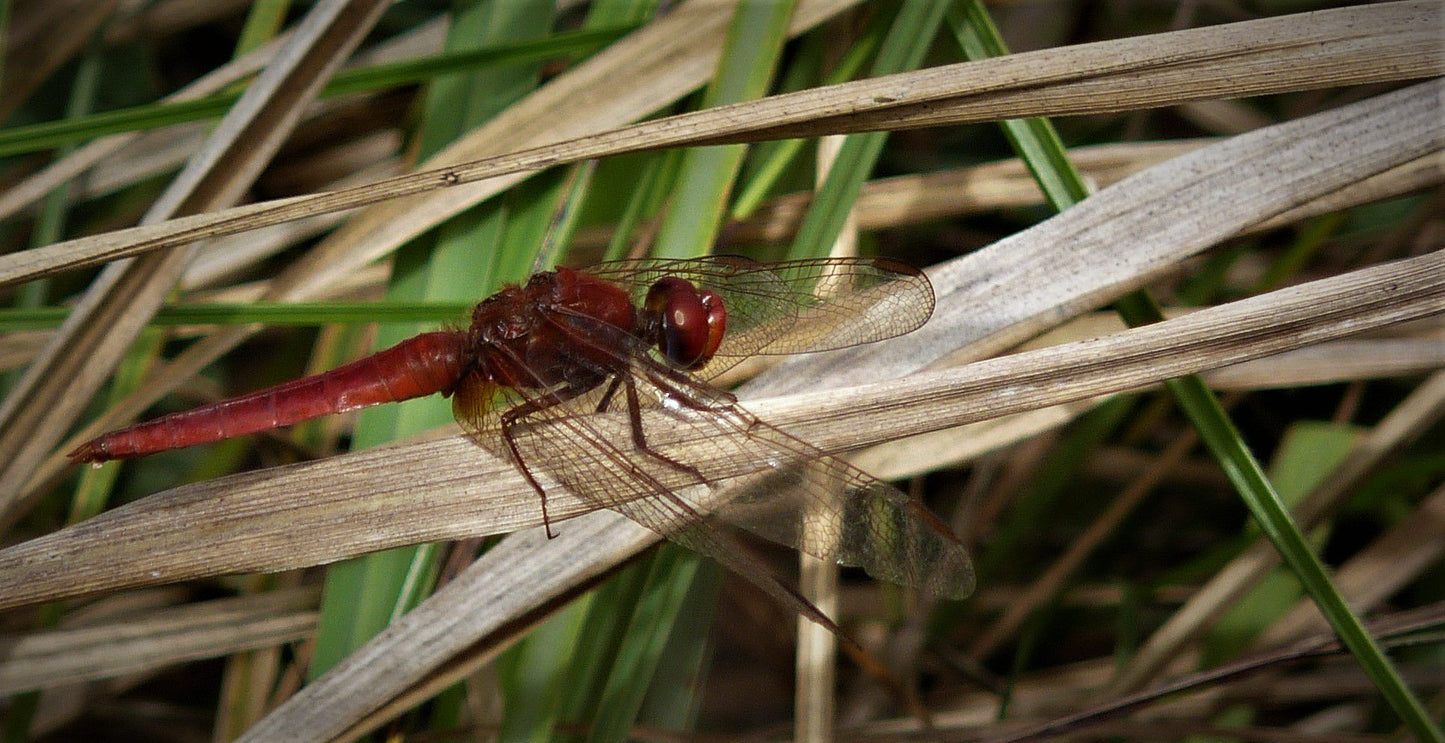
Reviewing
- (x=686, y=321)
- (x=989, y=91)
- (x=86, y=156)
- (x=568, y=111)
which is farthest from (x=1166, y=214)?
(x=86, y=156)

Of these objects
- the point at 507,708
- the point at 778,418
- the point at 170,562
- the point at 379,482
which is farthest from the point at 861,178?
the point at 170,562

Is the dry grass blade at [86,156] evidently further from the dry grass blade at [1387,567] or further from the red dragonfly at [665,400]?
the dry grass blade at [1387,567]

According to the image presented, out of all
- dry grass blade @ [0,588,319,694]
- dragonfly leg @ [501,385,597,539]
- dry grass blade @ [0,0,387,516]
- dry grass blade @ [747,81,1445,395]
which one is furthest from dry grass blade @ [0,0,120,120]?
dry grass blade @ [747,81,1445,395]

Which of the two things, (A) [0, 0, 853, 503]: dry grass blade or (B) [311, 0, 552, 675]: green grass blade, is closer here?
(B) [311, 0, 552, 675]: green grass blade

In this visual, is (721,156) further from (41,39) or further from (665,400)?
(41,39)

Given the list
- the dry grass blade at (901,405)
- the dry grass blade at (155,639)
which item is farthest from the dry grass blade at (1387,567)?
the dry grass blade at (155,639)

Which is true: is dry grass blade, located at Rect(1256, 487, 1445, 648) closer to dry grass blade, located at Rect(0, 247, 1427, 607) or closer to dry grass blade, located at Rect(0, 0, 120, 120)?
dry grass blade, located at Rect(0, 247, 1427, 607)

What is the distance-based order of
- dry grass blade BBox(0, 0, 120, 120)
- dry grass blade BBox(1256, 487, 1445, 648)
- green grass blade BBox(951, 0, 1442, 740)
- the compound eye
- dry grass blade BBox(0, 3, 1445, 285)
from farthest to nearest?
1. dry grass blade BBox(0, 0, 120, 120)
2. dry grass blade BBox(1256, 487, 1445, 648)
3. the compound eye
4. green grass blade BBox(951, 0, 1442, 740)
5. dry grass blade BBox(0, 3, 1445, 285)

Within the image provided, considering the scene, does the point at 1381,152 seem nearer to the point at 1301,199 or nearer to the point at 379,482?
the point at 1301,199
